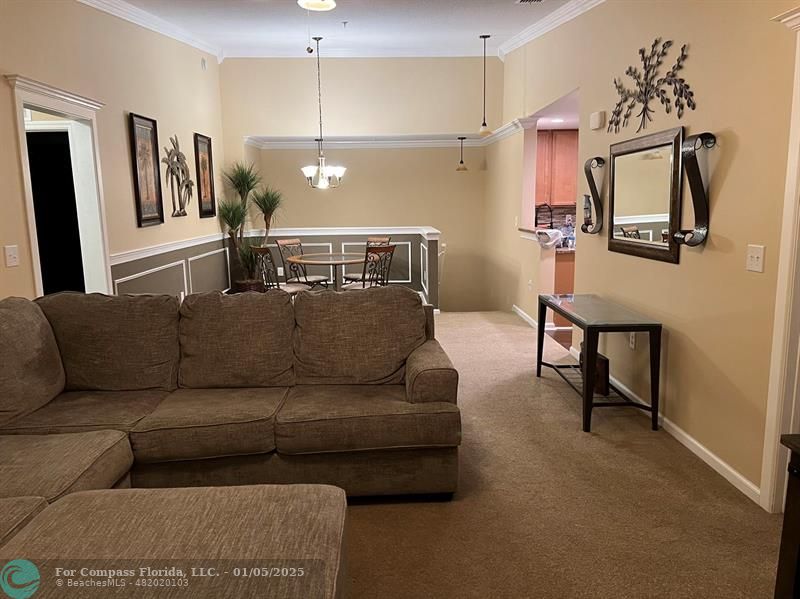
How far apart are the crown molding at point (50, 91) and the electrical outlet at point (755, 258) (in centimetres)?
424

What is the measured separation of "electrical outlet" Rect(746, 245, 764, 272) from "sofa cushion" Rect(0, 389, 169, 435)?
9.45ft

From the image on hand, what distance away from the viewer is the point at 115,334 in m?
3.03

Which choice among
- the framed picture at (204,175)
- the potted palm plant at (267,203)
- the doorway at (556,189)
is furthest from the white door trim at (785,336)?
the potted palm plant at (267,203)

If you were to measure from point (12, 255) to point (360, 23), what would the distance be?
14.3 feet

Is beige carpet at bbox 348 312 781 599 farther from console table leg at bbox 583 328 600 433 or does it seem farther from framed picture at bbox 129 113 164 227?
framed picture at bbox 129 113 164 227

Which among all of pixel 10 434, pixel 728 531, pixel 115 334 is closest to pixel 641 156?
pixel 728 531

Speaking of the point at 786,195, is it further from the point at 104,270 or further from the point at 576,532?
the point at 104,270

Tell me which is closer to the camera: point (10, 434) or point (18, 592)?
point (18, 592)

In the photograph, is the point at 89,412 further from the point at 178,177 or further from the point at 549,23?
the point at 549,23

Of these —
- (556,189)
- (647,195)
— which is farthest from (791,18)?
(556,189)

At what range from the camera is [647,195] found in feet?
12.3

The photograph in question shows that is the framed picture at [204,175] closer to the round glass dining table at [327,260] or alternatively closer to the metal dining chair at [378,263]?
the round glass dining table at [327,260]

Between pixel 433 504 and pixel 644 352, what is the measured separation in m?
1.95

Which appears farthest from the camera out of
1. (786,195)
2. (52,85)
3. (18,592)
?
(52,85)
